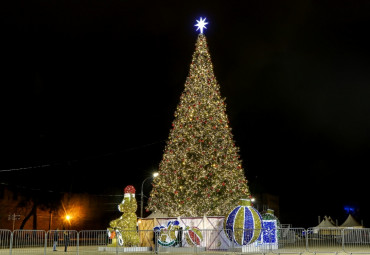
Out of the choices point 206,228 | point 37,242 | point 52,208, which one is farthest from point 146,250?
point 52,208

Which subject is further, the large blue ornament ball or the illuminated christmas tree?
the illuminated christmas tree

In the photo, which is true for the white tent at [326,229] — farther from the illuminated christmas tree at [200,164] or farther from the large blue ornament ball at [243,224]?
the illuminated christmas tree at [200,164]

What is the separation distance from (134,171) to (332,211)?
129ft

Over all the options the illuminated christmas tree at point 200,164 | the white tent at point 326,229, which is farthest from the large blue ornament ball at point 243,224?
the white tent at point 326,229

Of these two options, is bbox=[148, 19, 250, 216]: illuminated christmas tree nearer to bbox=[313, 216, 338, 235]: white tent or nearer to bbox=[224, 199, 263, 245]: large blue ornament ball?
bbox=[224, 199, 263, 245]: large blue ornament ball

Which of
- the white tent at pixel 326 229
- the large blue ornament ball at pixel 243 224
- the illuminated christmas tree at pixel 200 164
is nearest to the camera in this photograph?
the large blue ornament ball at pixel 243 224

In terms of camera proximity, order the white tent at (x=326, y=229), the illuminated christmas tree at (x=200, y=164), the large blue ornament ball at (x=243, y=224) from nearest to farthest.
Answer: the large blue ornament ball at (x=243, y=224) → the illuminated christmas tree at (x=200, y=164) → the white tent at (x=326, y=229)

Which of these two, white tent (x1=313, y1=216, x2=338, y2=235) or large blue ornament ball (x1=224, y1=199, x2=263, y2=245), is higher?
large blue ornament ball (x1=224, y1=199, x2=263, y2=245)

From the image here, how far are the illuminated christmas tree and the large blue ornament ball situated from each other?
2060mm

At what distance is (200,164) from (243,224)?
3907 mm

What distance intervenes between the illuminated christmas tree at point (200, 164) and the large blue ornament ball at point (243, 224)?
2.06m

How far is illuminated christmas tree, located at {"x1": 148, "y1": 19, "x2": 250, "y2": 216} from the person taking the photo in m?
21.7

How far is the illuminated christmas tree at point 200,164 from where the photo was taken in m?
21.7

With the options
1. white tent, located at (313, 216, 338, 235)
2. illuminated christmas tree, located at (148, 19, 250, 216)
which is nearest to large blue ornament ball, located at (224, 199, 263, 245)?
illuminated christmas tree, located at (148, 19, 250, 216)
